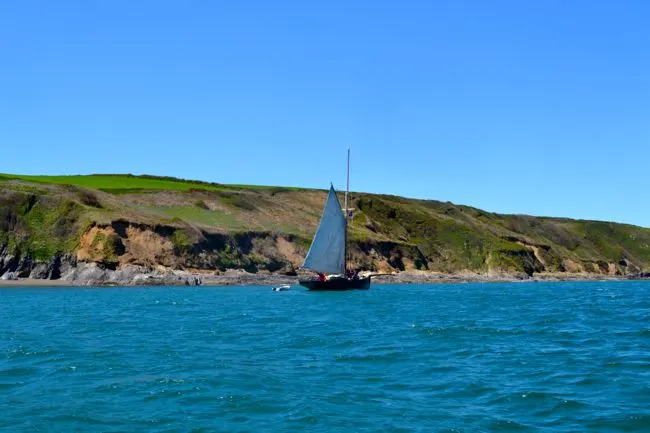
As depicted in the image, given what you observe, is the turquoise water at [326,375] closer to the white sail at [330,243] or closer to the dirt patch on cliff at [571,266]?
the white sail at [330,243]

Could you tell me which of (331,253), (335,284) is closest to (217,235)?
(331,253)

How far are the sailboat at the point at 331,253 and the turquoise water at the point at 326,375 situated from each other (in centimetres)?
4051

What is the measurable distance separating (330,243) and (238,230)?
3342cm

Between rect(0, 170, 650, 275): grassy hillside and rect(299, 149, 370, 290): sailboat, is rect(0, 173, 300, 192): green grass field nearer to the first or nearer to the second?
rect(0, 170, 650, 275): grassy hillside

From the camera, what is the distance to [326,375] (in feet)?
76.4

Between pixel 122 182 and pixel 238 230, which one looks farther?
pixel 122 182

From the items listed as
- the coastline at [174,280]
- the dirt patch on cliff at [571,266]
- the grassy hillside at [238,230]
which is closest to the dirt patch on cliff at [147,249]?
the grassy hillside at [238,230]

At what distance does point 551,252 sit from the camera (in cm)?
16988

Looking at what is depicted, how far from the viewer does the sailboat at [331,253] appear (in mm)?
82875

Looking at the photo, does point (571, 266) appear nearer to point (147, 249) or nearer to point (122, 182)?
point (122, 182)

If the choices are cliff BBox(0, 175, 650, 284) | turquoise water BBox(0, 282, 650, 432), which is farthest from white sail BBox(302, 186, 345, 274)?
turquoise water BBox(0, 282, 650, 432)

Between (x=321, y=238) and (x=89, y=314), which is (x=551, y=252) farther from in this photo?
(x=89, y=314)

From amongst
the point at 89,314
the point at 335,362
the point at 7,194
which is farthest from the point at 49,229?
the point at 335,362

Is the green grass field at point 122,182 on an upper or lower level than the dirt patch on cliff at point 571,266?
upper
